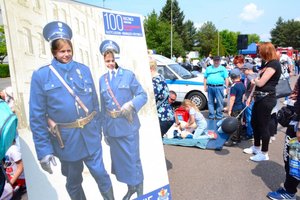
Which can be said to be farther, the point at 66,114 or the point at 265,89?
the point at 265,89

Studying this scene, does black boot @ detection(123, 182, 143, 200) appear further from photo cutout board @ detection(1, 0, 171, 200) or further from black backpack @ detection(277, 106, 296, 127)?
black backpack @ detection(277, 106, 296, 127)

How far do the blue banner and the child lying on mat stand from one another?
382 cm

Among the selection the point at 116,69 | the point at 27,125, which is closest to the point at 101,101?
the point at 116,69

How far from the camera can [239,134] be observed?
234 inches

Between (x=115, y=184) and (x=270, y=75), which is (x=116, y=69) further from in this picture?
(x=270, y=75)

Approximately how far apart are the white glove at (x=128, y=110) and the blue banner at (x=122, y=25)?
618mm

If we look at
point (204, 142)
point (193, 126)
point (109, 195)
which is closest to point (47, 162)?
point (109, 195)

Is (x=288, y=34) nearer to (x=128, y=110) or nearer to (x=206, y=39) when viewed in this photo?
(x=206, y=39)

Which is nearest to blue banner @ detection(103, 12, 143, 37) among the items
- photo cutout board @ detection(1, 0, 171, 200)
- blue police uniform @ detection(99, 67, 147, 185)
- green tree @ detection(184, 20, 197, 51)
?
photo cutout board @ detection(1, 0, 171, 200)

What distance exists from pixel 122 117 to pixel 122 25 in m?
0.81

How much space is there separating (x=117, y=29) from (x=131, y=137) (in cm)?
95

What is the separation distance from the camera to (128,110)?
240 cm

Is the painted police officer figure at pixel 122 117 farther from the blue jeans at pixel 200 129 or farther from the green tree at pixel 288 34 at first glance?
the green tree at pixel 288 34

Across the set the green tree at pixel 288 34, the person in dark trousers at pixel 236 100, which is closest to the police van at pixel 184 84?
the person in dark trousers at pixel 236 100
